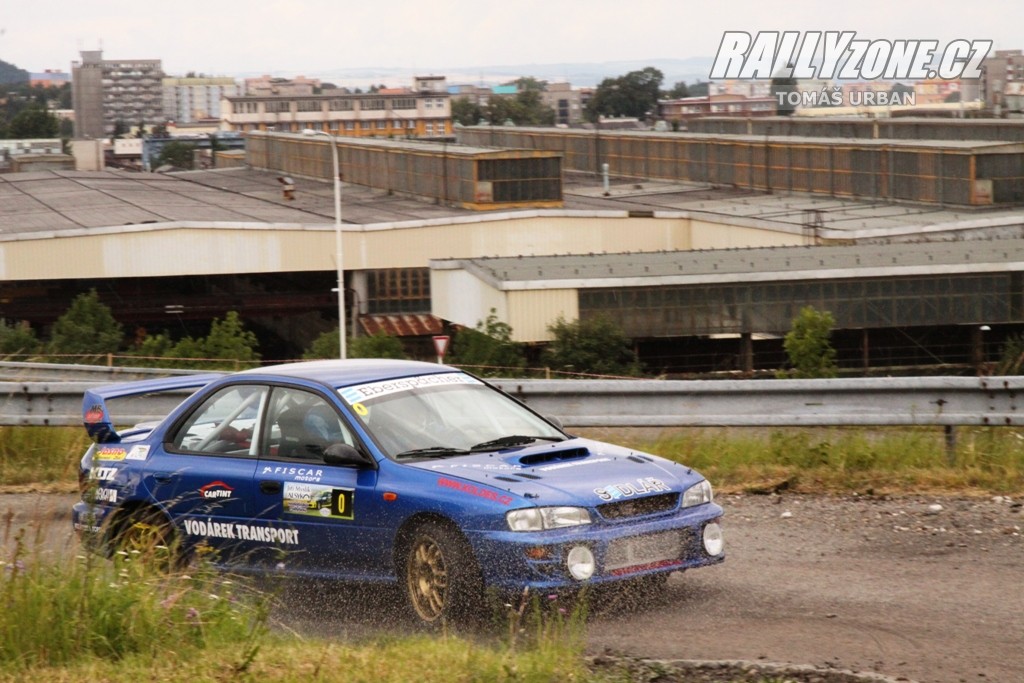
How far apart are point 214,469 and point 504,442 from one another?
1775 mm

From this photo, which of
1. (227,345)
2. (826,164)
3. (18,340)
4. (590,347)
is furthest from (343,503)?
(826,164)

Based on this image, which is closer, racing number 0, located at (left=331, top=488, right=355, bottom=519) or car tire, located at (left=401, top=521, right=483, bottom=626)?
car tire, located at (left=401, top=521, right=483, bottom=626)

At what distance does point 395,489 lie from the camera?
7.68 metres

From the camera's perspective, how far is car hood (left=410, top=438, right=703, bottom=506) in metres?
7.39

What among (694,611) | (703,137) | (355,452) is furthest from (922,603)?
(703,137)

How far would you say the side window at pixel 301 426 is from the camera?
26.8 ft

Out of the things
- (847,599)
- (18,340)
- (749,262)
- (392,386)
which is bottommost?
(18,340)

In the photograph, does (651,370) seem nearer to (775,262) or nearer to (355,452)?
(775,262)

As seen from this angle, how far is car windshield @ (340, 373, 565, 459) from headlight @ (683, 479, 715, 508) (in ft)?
3.35

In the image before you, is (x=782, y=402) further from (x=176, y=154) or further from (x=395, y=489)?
(x=176, y=154)

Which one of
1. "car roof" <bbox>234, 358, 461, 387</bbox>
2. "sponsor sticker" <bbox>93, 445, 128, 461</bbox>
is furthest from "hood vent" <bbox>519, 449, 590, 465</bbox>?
"sponsor sticker" <bbox>93, 445, 128, 461</bbox>

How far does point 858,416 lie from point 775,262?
41.4m

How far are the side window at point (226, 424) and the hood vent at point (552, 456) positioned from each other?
5.60 ft

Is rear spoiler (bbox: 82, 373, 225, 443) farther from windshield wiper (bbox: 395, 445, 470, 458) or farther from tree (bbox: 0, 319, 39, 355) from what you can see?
tree (bbox: 0, 319, 39, 355)
